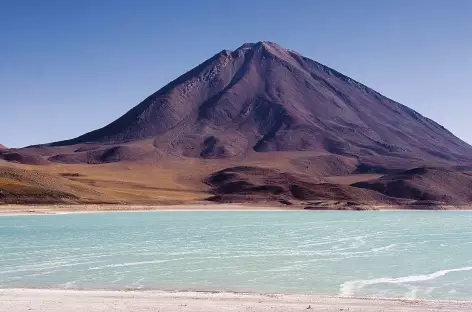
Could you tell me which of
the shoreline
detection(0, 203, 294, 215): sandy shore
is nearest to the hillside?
the shoreline

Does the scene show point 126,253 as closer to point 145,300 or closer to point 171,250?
point 171,250

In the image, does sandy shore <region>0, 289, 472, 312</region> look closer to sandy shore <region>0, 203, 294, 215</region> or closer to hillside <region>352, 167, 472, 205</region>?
sandy shore <region>0, 203, 294, 215</region>

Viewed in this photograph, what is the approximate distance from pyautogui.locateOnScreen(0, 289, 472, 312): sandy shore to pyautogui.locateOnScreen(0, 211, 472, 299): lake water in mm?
2034

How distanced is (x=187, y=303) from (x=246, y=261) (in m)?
11.6

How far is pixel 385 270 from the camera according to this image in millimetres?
26922

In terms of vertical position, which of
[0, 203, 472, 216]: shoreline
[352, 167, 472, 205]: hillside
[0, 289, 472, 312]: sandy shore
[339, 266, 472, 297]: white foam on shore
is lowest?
[339, 266, 472, 297]: white foam on shore

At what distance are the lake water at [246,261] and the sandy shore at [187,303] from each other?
6.67 ft

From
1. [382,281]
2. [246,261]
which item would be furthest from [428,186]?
[382,281]

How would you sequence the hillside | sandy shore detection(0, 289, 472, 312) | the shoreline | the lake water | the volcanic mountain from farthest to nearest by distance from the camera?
the hillside → the volcanic mountain → the shoreline → the lake water → sandy shore detection(0, 289, 472, 312)

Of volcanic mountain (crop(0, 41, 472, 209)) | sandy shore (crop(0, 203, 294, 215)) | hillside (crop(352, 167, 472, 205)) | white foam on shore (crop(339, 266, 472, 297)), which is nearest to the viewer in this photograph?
white foam on shore (crop(339, 266, 472, 297))

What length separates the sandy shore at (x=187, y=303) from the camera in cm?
1709

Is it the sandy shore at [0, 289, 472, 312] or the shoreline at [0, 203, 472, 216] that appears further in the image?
the shoreline at [0, 203, 472, 216]

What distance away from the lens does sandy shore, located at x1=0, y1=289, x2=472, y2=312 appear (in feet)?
56.1

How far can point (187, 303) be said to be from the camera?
18.1 m
